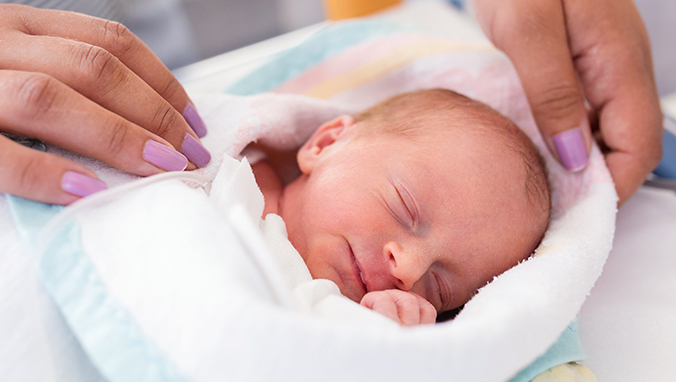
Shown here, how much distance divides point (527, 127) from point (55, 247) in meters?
1.05

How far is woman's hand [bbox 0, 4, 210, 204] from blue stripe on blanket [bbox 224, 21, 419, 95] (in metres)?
0.46

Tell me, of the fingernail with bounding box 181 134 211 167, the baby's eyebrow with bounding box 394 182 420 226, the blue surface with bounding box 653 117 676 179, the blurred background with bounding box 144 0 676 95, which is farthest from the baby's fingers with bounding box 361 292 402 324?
the blurred background with bounding box 144 0 676 95


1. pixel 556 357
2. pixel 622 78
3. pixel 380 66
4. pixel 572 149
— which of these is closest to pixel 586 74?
pixel 622 78

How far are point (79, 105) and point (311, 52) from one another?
0.86m

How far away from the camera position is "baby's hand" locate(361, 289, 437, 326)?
2.19 ft

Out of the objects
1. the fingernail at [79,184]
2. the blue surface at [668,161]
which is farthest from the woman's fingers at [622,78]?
the fingernail at [79,184]

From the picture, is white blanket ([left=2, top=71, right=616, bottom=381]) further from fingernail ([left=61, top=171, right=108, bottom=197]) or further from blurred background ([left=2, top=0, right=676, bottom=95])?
blurred background ([left=2, top=0, right=676, bottom=95])

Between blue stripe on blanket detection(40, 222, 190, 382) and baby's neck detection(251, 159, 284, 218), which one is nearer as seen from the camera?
blue stripe on blanket detection(40, 222, 190, 382)

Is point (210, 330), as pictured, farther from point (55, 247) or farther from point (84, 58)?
point (84, 58)

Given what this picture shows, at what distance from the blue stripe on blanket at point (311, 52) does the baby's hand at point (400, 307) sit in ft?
2.66

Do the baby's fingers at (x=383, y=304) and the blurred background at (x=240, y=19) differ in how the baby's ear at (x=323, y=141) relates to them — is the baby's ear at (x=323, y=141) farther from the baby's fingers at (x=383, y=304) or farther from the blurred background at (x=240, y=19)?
the blurred background at (x=240, y=19)

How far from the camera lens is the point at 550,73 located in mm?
981

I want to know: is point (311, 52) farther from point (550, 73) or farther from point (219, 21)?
point (219, 21)

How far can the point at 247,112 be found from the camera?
1024mm
